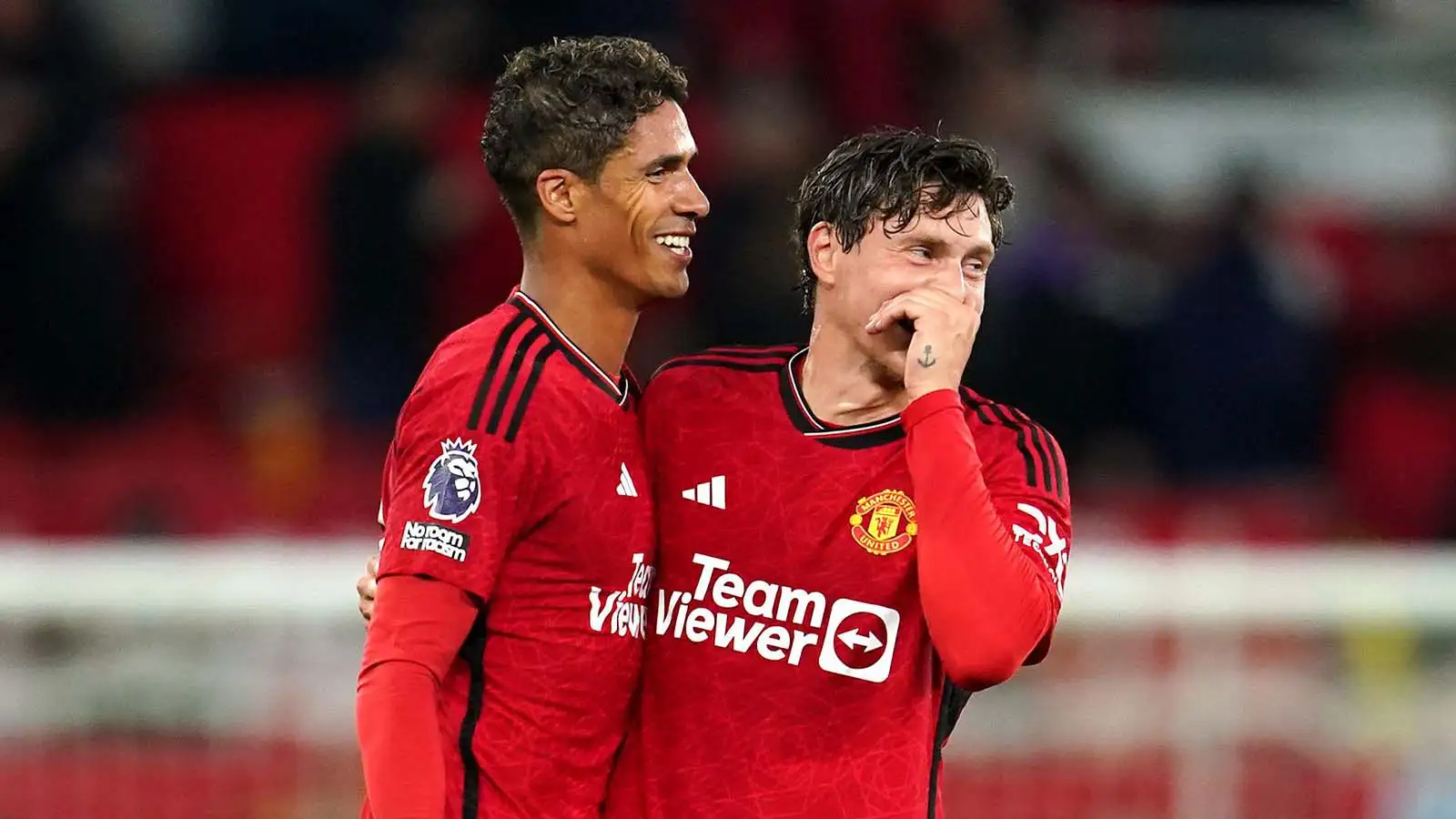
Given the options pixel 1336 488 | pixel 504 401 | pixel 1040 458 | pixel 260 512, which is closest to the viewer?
pixel 504 401

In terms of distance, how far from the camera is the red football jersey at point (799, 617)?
9.84 feet

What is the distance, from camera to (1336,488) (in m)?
7.55

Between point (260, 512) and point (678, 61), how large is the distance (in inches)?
104

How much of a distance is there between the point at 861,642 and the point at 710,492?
1.09ft

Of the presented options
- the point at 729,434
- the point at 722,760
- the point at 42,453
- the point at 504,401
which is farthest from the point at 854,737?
the point at 42,453

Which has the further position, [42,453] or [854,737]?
[42,453]

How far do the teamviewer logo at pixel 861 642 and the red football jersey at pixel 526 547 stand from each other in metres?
0.31

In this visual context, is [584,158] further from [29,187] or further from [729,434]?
[29,187]

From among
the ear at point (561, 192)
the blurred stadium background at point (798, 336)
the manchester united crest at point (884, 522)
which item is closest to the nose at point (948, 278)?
the manchester united crest at point (884, 522)

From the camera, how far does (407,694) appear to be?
2.72 metres

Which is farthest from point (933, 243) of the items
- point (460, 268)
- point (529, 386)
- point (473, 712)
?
point (460, 268)

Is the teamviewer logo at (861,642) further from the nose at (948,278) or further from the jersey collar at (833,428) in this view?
the nose at (948,278)

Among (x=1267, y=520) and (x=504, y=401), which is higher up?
(x=1267, y=520)

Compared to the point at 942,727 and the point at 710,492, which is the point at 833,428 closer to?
the point at 710,492
